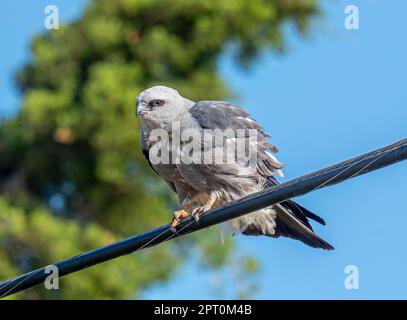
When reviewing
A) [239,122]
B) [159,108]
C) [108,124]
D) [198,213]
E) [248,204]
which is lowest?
[248,204]

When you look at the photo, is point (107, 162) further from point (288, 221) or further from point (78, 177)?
point (288, 221)

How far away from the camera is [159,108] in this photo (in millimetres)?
7977

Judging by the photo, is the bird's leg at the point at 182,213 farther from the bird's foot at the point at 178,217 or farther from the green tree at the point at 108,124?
the green tree at the point at 108,124

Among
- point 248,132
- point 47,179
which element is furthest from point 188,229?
point 47,179

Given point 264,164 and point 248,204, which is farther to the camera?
point 264,164

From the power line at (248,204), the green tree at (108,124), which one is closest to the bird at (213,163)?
the power line at (248,204)

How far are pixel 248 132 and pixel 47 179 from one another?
926 centimetres

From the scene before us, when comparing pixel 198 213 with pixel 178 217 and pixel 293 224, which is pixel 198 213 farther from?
pixel 293 224

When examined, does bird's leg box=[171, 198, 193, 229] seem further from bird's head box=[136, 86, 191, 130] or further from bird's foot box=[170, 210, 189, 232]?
bird's head box=[136, 86, 191, 130]

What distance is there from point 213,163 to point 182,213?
43 centimetres

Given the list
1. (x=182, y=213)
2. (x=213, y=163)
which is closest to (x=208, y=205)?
(x=182, y=213)

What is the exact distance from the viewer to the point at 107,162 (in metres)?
15.9

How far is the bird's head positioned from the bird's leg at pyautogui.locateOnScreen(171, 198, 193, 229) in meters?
0.65

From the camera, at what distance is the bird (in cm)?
770
